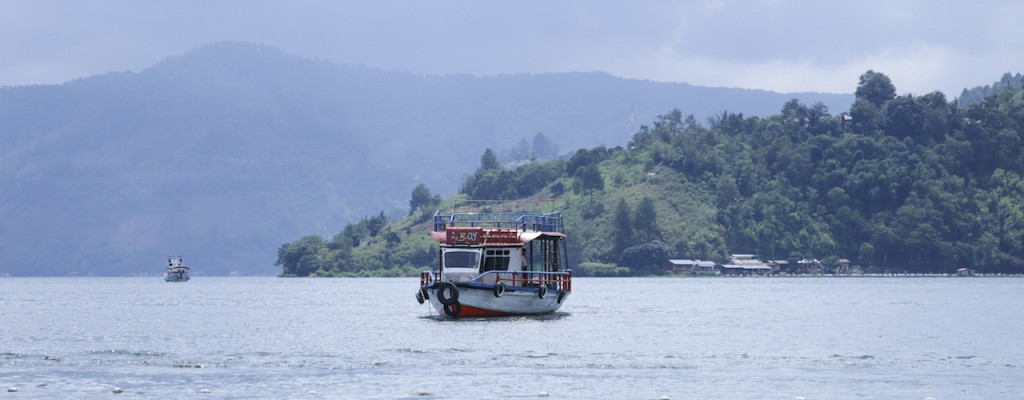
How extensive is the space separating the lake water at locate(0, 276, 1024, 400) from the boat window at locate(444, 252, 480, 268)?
397 centimetres

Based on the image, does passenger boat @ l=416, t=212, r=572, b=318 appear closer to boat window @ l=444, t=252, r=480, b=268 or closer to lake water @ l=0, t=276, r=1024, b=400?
boat window @ l=444, t=252, r=480, b=268

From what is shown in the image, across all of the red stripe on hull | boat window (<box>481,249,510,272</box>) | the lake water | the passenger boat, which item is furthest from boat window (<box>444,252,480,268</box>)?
the lake water

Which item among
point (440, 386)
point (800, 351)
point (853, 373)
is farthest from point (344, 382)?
point (800, 351)

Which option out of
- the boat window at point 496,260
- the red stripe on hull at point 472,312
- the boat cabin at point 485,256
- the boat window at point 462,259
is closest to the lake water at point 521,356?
the red stripe on hull at point 472,312

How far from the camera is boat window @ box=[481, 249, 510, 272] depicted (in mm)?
86875

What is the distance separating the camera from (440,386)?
5053 cm

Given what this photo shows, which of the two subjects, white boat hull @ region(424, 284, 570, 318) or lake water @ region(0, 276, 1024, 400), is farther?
white boat hull @ region(424, 284, 570, 318)

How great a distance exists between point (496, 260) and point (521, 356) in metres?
25.6

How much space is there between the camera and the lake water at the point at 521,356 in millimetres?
49812

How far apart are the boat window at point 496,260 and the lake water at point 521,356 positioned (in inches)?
145

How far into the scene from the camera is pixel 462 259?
86.2m

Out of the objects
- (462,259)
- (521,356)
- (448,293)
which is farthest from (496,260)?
(521,356)

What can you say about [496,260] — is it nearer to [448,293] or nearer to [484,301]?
[484,301]

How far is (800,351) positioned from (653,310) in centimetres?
4603
